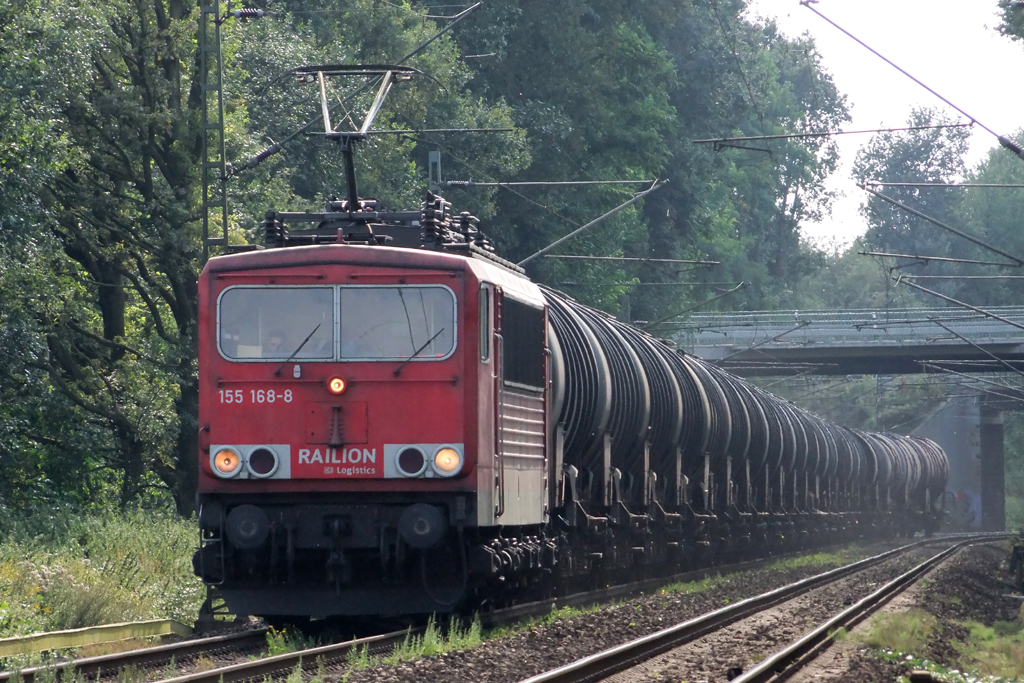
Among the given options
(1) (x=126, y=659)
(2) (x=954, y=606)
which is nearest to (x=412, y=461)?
(1) (x=126, y=659)

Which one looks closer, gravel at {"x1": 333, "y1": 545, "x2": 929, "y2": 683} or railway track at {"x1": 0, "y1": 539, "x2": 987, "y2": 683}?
railway track at {"x1": 0, "y1": 539, "x2": 987, "y2": 683}

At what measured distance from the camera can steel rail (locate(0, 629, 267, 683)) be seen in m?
9.02

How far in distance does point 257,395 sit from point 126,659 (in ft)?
8.03

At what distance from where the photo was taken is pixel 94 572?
14781 mm

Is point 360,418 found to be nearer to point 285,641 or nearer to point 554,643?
point 285,641

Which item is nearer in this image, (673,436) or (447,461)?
(447,461)

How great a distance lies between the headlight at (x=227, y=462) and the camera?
1154 centimetres

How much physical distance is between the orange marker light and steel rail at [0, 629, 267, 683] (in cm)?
227

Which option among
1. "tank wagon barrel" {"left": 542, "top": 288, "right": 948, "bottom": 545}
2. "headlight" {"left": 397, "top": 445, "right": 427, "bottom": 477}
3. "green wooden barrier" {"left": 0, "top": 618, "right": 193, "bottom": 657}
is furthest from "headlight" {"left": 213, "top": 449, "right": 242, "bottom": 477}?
"tank wagon barrel" {"left": 542, "top": 288, "right": 948, "bottom": 545}

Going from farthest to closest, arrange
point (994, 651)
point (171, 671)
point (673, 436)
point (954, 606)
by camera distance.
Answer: point (673, 436)
point (954, 606)
point (994, 651)
point (171, 671)

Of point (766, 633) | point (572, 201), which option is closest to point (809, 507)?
point (572, 201)

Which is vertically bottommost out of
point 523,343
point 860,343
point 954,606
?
point 954,606

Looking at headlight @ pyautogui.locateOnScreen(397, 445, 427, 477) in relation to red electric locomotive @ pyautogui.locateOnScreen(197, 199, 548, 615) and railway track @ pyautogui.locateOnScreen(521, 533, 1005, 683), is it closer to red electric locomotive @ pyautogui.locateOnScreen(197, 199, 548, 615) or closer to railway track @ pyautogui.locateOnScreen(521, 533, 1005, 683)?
red electric locomotive @ pyautogui.locateOnScreen(197, 199, 548, 615)

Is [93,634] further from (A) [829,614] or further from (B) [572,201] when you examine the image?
(B) [572,201]
